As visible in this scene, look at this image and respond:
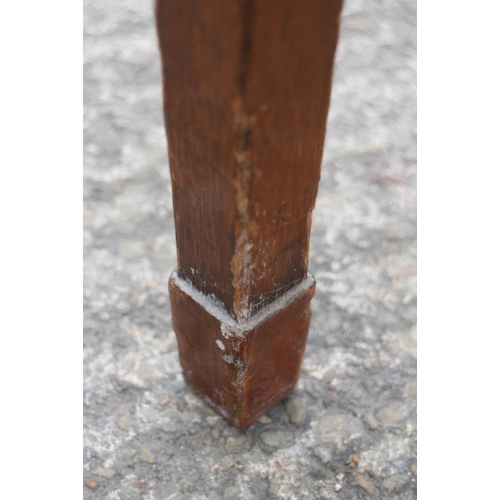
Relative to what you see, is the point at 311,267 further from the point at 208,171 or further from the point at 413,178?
the point at 208,171

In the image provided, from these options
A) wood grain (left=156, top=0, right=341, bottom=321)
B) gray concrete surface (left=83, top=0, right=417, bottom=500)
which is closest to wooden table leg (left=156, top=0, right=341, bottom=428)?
wood grain (left=156, top=0, right=341, bottom=321)

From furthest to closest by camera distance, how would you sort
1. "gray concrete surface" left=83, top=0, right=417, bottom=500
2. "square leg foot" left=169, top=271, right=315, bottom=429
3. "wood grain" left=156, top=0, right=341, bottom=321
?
"gray concrete surface" left=83, top=0, right=417, bottom=500 < "square leg foot" left=169, top=271, right=315, bottom=429 < "wood grain" left=156, top=0, right=341, bottom=321

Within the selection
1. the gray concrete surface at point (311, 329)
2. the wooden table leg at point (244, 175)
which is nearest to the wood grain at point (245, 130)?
the wooden table leg at point (244, 175)

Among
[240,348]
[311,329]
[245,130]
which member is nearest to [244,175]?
[245,130]

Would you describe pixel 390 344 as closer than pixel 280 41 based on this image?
No

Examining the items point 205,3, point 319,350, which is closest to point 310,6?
point 205,3

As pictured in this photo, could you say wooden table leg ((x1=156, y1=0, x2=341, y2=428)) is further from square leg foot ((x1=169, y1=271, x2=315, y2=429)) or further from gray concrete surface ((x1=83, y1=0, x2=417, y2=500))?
gray concrete surface ((x1=83, y1=0, x2=417, y2=500))

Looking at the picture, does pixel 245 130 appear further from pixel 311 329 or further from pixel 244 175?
pixel 311 329
